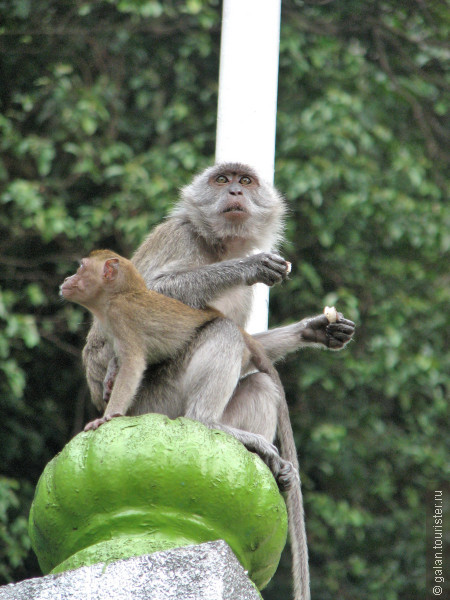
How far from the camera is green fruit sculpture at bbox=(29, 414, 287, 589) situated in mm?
3365

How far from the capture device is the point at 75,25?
9453 mm

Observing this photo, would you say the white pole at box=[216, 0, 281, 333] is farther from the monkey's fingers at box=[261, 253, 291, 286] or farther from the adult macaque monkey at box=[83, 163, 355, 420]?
the monkey's fingers at box=[261, 253, 291, 286]

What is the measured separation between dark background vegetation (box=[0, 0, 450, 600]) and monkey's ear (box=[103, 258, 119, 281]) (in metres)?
3.83

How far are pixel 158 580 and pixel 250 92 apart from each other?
3.10m

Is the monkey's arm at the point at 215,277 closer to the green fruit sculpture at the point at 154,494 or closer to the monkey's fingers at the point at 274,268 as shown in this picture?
the monkey's fingers at the point at 274,268

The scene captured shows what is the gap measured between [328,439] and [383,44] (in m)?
4.21

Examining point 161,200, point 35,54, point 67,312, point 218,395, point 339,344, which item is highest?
point 35,54

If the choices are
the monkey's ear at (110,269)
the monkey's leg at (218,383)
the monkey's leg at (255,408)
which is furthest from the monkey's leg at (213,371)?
the monkey's ear at (110,269)

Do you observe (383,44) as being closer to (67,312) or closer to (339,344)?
(67,312)

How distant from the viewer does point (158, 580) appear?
293 centimetres

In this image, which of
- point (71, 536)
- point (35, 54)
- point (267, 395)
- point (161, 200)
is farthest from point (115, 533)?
point (35, 54)

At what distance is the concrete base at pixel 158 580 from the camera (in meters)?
2.90

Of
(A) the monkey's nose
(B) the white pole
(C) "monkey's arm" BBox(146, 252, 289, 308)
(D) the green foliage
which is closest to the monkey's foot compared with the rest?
(C) "monkey's arm" BBox(146, 252, 289, 308)

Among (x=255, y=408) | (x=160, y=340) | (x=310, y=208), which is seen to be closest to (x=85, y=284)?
(x=160, y=340)
